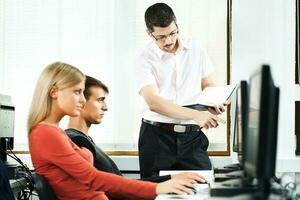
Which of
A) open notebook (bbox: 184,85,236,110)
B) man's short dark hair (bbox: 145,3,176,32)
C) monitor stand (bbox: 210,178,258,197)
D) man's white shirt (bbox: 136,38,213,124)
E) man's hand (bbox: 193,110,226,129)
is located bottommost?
monitor stand (bbox: 210,178,258,197)

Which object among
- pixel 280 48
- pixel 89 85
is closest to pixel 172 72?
pixel 89 85

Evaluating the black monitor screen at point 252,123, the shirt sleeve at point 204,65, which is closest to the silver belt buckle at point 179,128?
the shirt sleeve at point 204,65

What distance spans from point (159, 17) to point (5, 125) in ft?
3.31

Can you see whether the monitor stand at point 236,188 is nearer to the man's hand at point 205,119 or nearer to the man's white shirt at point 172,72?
the man's hand at point 205,119

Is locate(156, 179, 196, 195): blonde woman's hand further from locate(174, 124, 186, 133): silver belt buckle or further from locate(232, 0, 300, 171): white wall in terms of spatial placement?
locate(232, 0, 300, 171): white wall

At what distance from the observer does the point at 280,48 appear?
3.30m

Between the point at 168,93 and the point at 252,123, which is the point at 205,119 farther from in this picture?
the point at 252,123

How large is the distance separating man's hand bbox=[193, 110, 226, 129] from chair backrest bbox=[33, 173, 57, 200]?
43.8 inches

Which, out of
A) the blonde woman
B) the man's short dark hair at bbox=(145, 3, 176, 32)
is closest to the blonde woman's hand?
the blonde woman

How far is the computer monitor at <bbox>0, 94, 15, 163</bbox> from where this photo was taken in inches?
105

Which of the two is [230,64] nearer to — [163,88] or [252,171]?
[163,88]

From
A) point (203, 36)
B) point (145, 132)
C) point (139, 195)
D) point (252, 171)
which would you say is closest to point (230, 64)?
point (203, 36)

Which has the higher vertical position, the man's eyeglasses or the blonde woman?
the man's eyeglasses

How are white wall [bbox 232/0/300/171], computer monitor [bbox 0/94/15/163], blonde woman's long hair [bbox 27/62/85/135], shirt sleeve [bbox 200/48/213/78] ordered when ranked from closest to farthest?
blonde woman's long hair [bbox 27/62/85/135], computer monitor [bbox 0/94/15/163], shirt sleeve [bbox 200/48/213/78], white wall [bbox 232/0/300/171]
